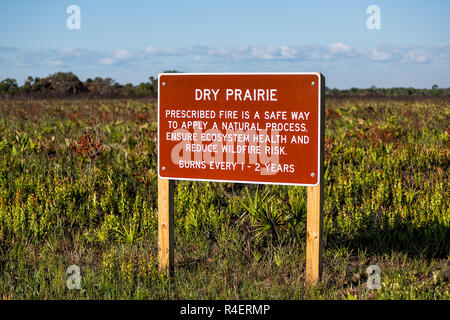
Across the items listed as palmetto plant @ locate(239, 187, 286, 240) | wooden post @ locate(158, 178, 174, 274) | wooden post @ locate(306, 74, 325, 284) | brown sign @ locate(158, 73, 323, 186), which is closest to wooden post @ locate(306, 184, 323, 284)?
wooden post @ locate(306, 74, 325, 284)

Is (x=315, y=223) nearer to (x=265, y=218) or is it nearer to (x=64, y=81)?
(x=265, y=218)

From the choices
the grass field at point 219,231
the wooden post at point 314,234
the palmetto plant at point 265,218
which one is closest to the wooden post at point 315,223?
the wooden post at point 314,234

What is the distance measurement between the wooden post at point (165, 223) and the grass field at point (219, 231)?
0.12m

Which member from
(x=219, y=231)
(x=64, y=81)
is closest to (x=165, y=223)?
(x=219, y=231)

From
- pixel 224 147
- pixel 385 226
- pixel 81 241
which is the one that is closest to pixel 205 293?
pixel 224 147

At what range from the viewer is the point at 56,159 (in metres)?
7.39

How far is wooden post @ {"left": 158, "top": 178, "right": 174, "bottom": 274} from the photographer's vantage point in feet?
13.5

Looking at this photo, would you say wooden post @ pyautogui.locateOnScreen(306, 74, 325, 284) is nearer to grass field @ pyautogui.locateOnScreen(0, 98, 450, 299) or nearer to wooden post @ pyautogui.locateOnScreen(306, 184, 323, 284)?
wooden post @ pyautogui.locateOnScreen(306, 184, 323, 284)

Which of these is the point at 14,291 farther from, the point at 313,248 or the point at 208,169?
the point at 313,248

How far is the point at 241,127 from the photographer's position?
393 centimetres

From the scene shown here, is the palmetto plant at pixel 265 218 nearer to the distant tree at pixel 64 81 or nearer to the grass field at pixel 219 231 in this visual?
the grass field at pixel 219 231

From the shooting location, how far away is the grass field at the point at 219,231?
3.83m

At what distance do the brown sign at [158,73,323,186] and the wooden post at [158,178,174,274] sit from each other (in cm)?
11

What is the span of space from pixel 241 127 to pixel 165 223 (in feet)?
3.50
